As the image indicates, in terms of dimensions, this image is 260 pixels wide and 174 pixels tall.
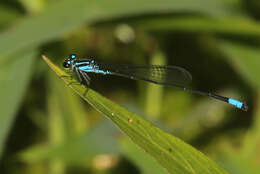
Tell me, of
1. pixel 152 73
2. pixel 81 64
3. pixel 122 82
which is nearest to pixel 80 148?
pixel 81 64

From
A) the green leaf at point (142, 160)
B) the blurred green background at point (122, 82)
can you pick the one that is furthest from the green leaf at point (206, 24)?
the green leaf at point (142, 160)

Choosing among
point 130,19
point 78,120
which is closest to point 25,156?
point 78,120

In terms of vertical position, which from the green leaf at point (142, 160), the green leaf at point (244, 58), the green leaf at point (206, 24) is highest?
the green leaf at point (206, 24)

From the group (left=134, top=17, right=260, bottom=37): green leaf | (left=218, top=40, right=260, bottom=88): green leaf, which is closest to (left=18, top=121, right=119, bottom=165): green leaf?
(left=134, top=17, right=260, bottom=37): green leaf

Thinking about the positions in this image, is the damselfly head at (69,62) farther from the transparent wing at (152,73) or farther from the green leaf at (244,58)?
the green leaf at (244,58)

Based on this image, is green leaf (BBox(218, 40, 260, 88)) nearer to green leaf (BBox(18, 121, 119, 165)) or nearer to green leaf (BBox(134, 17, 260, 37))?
green leaf (BBox(134, 17, 260, 37))

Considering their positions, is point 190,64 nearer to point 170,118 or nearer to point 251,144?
point 170,118
